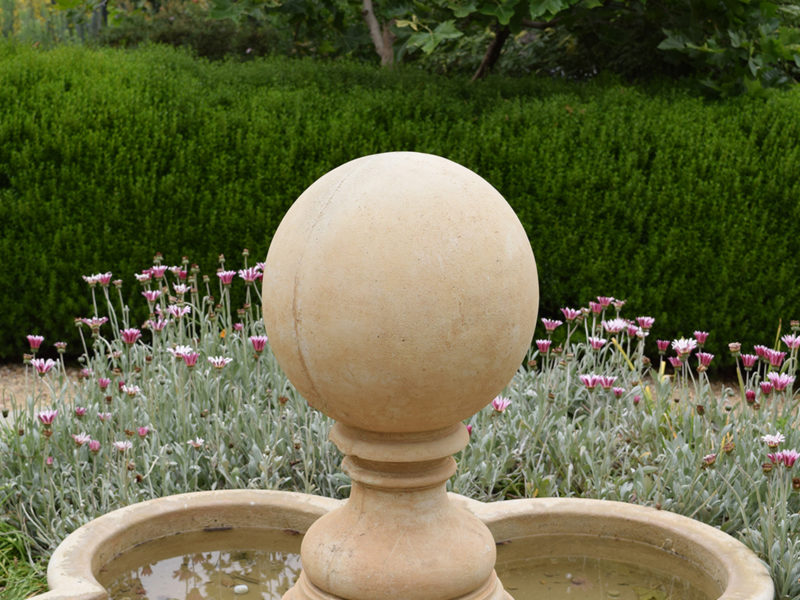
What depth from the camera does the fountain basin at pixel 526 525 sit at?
127 inches

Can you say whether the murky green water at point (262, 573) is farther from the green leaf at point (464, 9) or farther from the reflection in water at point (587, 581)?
the green leaf at point (464, 9)

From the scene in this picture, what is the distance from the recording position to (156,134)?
6438 millimetres

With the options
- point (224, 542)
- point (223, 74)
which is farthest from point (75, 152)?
point (224, 542)

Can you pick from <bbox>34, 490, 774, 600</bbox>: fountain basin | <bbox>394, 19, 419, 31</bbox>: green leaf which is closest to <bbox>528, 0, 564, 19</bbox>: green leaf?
<bbox>394, 19, 419, 31</bbox>: green leaf

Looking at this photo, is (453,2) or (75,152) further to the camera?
(453,2)

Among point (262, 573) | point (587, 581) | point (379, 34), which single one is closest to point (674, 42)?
point (379, 34)

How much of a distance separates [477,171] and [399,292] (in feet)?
14.0

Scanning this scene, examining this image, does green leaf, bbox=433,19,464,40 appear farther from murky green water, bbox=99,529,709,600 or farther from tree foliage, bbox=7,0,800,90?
murky green water, bbox=99,529,709,600

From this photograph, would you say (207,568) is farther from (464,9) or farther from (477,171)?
(464,9)

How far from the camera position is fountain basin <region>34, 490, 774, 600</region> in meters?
3.23

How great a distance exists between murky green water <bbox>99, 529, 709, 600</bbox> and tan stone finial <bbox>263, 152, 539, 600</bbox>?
0.58 meters

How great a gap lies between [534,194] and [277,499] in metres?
3.55

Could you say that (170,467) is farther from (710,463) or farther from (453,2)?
(453,2)

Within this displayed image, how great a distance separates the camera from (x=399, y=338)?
231 cm
